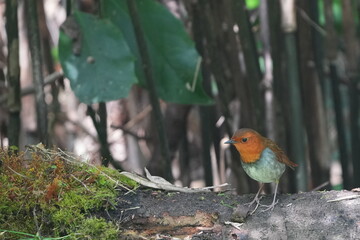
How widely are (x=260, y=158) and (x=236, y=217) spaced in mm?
563

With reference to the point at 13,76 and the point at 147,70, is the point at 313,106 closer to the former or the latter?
the point at 147,70

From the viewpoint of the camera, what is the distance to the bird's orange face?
9.81 feet

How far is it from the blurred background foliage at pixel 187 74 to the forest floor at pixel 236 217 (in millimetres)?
547

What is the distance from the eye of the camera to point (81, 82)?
11.1ft

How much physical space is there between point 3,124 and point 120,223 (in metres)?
3.06

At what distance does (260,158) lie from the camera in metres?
2.96

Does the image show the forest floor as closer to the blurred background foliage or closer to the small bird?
the small bird

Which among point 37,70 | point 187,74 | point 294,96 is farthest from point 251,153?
point 37,70

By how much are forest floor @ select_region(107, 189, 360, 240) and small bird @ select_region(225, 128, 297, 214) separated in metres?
0.32

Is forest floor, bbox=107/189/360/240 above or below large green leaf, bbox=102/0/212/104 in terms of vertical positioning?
below

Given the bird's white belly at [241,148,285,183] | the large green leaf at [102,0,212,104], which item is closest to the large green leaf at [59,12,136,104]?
the large green leaf at [102,0,212,104]

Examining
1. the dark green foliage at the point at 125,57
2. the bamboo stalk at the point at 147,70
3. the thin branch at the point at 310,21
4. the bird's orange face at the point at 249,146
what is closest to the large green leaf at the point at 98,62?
the dark green foliage at the point at 125,57

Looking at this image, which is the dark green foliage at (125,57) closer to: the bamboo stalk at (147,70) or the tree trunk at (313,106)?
the bamboo stalk at (147,70)

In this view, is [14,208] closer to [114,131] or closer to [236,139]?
[236,139]
